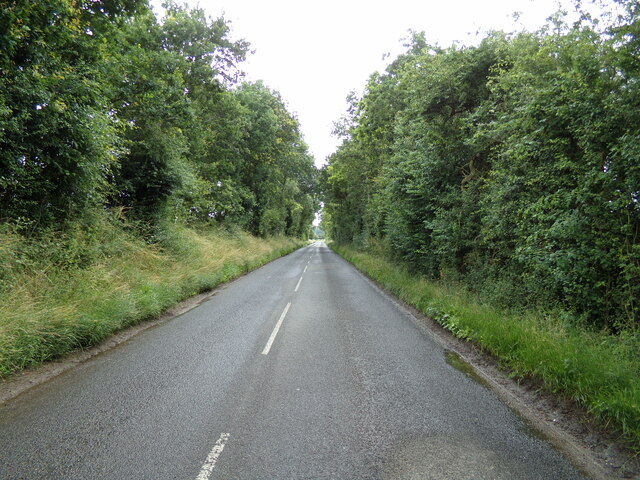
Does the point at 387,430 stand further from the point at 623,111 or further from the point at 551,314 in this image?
the point at 623,111

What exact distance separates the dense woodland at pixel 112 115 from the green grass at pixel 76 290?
0.65 m

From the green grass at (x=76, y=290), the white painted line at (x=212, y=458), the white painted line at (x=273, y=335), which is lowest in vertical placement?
the white painted line at (x=273, y=335)

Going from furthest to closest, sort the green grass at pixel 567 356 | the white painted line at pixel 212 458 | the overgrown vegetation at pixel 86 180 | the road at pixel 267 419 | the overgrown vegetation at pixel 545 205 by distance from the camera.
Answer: the overgrown vegetation at pixel 86 180, the overgrown vegetation at pixel 545 205, the green grass at pixel 567 356, the road at pixel 267 419, the white painted line at pixel 212 458

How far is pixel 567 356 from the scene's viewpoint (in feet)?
14.2

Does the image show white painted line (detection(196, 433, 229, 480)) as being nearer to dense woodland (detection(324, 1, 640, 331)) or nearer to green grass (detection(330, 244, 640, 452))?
green grass (detection(330, 244, 640, 452))

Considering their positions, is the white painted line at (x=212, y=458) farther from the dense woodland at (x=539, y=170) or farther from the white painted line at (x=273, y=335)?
the dense woodland at (x=539, y=170)

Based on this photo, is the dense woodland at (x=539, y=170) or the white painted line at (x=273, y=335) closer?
the dense woodland at (x=539, y=170)

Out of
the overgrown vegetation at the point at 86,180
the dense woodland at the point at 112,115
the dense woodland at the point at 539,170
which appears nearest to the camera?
the dense woodland at the point at 539,170

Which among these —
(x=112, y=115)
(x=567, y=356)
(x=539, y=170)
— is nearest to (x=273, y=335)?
(x=567, y=356)

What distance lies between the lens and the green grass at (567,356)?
3.45m

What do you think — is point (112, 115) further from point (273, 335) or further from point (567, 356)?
point (567, 356)

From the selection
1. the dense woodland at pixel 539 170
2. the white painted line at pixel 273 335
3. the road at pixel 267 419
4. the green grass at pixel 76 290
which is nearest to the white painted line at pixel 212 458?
the road at pixel 267 419

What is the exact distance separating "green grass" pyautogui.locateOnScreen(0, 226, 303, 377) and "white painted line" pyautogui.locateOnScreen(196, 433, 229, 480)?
3.19 metres

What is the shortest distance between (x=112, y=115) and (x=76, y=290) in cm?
566
